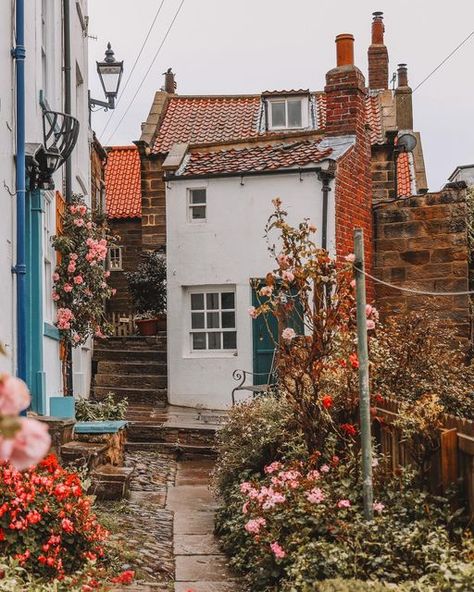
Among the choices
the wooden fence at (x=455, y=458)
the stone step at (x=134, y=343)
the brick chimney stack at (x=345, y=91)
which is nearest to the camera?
the wooden fence at (x=455, y=458)

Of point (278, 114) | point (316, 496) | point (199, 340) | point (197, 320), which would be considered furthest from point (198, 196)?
point (316, 496)

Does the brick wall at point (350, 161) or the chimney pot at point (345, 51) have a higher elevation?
the chimney pot at point (345, 51)

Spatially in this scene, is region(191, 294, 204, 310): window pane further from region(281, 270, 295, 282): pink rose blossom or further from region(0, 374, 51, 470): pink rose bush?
region(0, 374, 51, 470): pink rose bush

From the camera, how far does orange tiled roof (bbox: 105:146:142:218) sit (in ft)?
105

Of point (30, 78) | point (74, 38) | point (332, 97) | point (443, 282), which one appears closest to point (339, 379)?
point (30, 78)

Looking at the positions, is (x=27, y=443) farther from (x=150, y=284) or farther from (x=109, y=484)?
(x=150, y=284)

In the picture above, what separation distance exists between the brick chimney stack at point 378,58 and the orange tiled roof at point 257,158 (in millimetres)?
11392

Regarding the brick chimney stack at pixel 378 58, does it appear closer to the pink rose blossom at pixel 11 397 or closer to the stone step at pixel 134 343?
the stone step at pixel 134 343

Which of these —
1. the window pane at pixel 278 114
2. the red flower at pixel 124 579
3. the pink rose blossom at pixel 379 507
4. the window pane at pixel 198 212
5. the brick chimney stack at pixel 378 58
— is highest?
the brick chimney stack at pixel 378 58

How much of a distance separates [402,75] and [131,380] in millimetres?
19363

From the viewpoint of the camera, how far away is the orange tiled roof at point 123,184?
105 ft

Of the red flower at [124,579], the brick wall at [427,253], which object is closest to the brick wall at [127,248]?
the brick wall at [427,253]

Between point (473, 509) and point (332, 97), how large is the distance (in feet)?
44.1

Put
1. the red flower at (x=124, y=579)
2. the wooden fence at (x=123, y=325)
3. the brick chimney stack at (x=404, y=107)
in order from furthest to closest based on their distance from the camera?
1. the brick chimney stack at (x=404, y=107)
2. the wooden fence at (x=123, y=325)
3. the red flower at (x=124, y=579)
